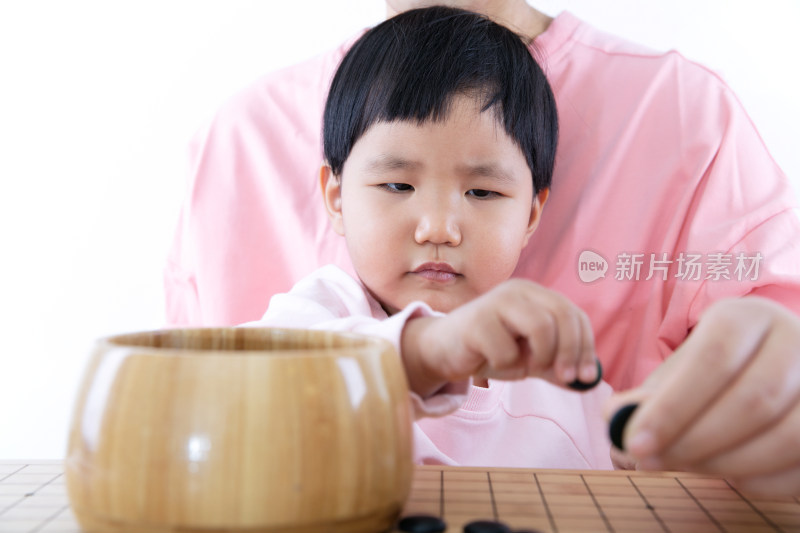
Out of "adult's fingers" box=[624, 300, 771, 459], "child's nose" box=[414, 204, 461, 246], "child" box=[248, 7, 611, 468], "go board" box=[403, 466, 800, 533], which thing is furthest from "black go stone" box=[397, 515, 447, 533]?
"child's nose" box=[414, 204, 461, 246]

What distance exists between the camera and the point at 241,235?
4.45 feet

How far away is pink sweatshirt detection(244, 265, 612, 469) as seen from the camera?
1039 mm

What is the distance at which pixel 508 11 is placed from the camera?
53.6 inches

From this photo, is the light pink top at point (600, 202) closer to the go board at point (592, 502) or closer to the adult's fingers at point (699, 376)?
the go board at point (592, 502)

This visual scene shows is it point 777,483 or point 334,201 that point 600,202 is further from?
point 777,483

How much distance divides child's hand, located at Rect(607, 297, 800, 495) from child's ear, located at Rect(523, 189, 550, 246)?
28.1 inches

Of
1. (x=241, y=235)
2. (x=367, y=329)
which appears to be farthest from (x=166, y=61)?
(x=367, y=329)

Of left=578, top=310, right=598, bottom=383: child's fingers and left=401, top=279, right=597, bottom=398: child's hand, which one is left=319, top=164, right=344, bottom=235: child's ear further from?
left=578, top=310, right=598, bottom=383: child's fingers

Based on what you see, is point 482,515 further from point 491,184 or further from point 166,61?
point 166,61

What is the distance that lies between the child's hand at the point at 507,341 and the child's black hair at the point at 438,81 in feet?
1.58

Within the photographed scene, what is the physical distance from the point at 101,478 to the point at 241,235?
0.97 metres

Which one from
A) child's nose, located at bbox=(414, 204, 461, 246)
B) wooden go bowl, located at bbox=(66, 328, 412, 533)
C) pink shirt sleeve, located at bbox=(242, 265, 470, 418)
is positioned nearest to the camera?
wooden go bowl, located at bbox=(66, 328, 412, 533)

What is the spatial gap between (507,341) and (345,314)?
0.50m

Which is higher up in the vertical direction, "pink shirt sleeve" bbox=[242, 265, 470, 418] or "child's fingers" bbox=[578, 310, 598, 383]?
"child's fingers" bbox=[578, 310, 598, 383]
